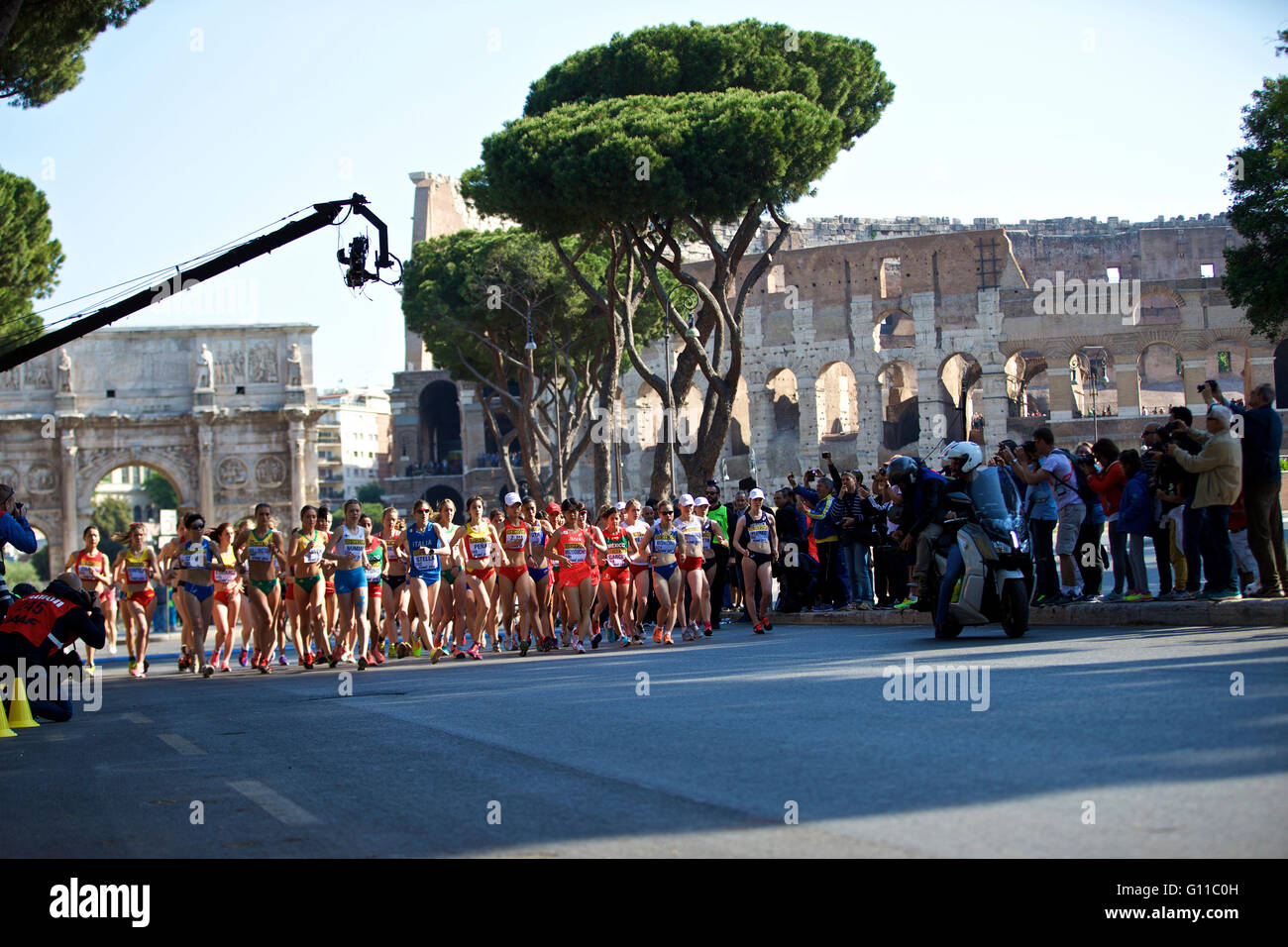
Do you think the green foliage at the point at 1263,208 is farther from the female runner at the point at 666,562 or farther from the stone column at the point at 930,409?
the stone column at the point at 930,409

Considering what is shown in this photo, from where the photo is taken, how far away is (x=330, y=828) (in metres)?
5.32

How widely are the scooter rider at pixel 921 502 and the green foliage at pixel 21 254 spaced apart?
1715 centimetres

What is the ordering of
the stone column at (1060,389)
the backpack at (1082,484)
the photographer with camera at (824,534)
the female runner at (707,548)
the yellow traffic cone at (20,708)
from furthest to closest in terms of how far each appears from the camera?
the stone column at (1060,389)
the photographer with camera at (824,534)
the female runner at (707,548)
the backpack at (1082,484)
the yellow traffic cone at (20,708)

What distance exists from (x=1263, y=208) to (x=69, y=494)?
1603 inches

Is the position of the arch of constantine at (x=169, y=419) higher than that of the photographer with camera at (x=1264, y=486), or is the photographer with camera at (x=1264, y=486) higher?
the arch of constantine at (x=169, y=419)

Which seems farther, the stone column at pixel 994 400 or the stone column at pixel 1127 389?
the stone column at pixel 994 400

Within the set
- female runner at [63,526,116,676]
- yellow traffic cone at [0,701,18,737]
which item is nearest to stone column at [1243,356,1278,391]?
female runner at [63,526,116,676]

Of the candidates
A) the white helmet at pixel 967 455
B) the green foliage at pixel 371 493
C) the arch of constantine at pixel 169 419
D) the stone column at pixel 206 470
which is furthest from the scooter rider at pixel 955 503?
the green foliage at pixel 371 493

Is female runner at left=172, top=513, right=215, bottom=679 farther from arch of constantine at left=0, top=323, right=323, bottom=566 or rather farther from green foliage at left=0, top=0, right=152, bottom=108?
arch of constantine at left=0, top=323, right=323, bottom=566

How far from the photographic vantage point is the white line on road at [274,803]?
18.2 feet

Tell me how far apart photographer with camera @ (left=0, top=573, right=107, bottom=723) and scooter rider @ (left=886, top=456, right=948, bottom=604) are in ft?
21.8
